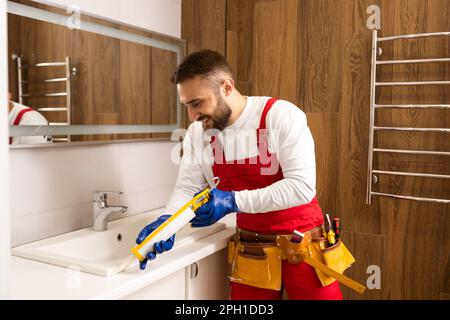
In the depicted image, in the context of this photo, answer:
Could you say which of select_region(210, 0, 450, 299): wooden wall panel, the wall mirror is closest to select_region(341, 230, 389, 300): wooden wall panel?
select_region(210, 0, 450, 299): wooden wall panel

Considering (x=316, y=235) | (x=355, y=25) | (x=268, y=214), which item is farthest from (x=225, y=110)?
(x=355, y=25)

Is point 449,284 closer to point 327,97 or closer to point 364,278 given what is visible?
point 364,278

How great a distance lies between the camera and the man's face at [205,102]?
165 centimetres

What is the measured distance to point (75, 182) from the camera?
1897 millimetres

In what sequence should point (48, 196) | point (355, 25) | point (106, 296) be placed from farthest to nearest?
point (355, 25)
point (48, 196)
point (106, 296)

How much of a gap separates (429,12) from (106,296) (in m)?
1.78

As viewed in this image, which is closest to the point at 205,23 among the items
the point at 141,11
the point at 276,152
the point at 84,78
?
the point at 141,11

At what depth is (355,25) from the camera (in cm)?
218

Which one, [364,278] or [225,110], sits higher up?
[225,110]

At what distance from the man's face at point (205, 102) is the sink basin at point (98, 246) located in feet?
1.52

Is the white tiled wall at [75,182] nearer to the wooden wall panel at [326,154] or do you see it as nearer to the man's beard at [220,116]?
the man's beard at [220,116]

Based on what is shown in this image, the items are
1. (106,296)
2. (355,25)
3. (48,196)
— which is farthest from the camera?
(355,25)

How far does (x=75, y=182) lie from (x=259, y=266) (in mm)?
842

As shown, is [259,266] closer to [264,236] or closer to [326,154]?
[264,236]
